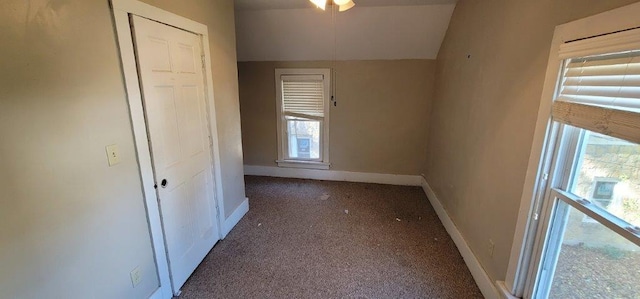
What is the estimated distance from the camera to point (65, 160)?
1.31m

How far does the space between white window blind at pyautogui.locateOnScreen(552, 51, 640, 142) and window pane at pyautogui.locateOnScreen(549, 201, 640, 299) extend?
490mm

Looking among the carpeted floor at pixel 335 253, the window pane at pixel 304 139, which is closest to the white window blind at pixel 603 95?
the carpeted floor at pixel 335 253

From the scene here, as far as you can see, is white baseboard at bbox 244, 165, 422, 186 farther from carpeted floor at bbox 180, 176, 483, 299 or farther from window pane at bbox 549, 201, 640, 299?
window pane at bbox 549, 201, 640, 299

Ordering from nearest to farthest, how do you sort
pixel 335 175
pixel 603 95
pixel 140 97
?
pixel 603 95 → pixel 140 97 → pixel 335 175

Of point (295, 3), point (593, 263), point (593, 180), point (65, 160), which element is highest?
point (295, 3)

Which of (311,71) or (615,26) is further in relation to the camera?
(311,71)

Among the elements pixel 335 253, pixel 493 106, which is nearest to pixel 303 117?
pixel 335 253

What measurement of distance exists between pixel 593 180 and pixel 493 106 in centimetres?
85

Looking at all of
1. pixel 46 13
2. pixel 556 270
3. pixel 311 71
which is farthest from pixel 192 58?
pixel 556 270

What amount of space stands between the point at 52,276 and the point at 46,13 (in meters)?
1.19

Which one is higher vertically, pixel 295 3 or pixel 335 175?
pixel 295 3

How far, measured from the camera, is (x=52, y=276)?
1289mm

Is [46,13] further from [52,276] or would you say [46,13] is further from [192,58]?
[52,276]

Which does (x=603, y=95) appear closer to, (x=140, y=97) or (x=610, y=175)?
(x=610, y=175)
